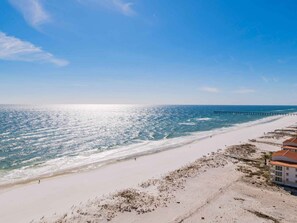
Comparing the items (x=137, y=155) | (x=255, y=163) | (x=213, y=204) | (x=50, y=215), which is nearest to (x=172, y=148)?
(x=137, y=155)

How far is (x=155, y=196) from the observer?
2694 centimetres

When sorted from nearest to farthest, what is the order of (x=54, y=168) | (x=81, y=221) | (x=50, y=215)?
(x=81, y=221) < (x=50, y=215) < (x=54, y=168)

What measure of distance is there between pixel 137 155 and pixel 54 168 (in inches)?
657

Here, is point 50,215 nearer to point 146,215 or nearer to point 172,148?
point 146,215

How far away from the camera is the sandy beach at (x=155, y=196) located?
2264cm

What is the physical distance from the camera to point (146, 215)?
22.7 meters

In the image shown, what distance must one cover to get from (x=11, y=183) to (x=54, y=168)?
8322mm

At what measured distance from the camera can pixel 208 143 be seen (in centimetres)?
6191

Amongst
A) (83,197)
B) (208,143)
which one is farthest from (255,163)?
(83,197)

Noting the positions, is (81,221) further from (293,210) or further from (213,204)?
(293,210)

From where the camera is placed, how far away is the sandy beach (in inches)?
891

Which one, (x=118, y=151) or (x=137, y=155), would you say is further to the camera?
(x=118, y=151)

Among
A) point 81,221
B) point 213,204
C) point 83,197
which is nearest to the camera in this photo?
point 81,221

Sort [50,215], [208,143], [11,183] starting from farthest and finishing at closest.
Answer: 1. [208,143]
2. [11,183]
3. [50,215]
